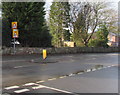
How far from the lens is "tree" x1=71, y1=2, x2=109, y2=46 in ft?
111

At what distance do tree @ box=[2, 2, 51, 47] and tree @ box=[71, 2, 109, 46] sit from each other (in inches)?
432

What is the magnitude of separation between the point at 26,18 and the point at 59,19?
1207cm

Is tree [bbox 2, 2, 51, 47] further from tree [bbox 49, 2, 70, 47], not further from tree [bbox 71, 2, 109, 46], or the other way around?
tree [bbox 71, 2, 109, 46]

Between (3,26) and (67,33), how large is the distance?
639 inches

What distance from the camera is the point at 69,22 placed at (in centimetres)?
3453

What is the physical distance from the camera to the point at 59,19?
33.8 meters

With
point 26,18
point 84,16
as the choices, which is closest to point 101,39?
point 84,16

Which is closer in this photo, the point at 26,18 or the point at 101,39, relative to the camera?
the point at 26,18

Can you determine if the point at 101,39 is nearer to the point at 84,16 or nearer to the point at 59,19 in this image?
the point at 84,16

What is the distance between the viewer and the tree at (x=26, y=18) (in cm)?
2255

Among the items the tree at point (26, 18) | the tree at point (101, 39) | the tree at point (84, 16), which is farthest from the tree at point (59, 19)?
the tree at point (26, 18)

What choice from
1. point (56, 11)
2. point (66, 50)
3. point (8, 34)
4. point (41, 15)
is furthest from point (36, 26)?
point (56, 11)

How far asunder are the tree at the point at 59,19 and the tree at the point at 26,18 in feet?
30.4

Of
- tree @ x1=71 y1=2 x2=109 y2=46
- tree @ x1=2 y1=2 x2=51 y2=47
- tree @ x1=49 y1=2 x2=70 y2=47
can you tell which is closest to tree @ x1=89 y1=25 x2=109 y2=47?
tree @ x1=71 y1=2 x2=109 y2=46
